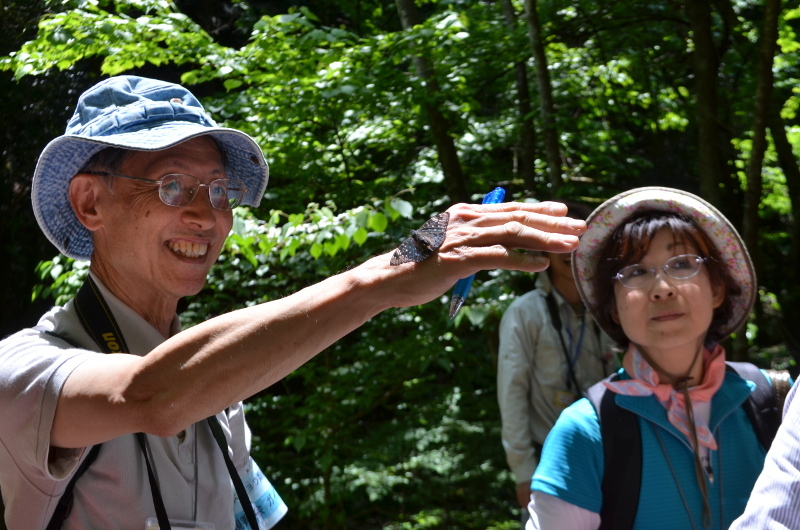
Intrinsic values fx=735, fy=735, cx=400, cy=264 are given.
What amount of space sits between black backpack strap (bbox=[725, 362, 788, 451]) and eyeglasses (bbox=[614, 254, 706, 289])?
1.15 feet

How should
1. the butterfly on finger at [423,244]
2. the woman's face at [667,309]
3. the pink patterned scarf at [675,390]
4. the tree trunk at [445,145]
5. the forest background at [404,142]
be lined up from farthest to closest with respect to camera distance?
the tree trunk at [445,145]
the forest background at [404,142]
the woman's face at [667,309]
the pink patterned scarf at [675,390]
the butterfly on finger at [423,244]

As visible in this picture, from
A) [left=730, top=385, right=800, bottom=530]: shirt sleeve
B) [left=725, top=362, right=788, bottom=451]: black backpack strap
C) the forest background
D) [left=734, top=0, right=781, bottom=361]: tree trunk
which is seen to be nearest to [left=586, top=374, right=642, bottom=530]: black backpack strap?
[left=725, top=362, right=788, bottom=451]: black backpack strap

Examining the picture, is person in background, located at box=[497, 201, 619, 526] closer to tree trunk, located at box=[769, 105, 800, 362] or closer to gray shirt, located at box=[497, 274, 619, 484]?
gray shirt, located at box=[497, 274, 619, 484]

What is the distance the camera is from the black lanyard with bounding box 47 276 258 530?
55.9 inches

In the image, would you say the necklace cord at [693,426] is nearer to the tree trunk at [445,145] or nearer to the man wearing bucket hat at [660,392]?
the man wearing bucket hat at [660,392]

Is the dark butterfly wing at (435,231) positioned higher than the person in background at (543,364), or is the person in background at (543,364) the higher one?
the dark butterfly wing at (435,231)

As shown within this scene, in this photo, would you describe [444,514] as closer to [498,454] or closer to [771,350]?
[498,454]

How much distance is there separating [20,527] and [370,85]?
137 inches

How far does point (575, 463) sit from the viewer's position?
2.05 meters

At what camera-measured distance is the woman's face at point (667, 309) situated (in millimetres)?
2238

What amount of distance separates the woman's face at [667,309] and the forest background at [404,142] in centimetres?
175

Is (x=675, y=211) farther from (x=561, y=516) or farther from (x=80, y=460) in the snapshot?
(x=80, y=460)

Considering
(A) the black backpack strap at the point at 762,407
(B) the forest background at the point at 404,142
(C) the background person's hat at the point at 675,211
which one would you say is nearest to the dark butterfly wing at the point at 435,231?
(C) the background person's hat at the point at 675,211

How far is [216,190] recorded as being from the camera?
1.78m
